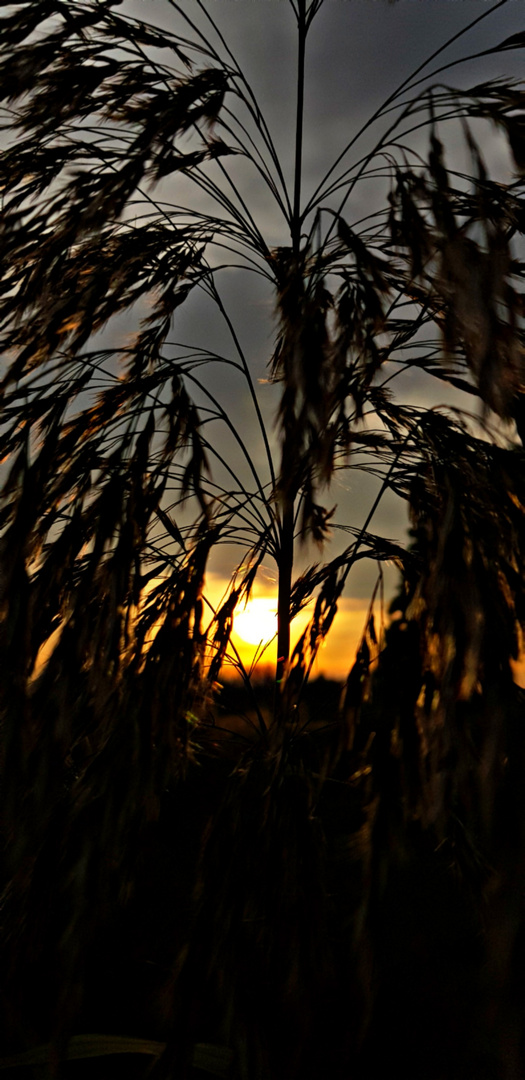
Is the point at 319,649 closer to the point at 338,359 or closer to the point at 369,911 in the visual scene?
the point at 369,911

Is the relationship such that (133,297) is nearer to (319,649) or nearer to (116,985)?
A: (319,649)

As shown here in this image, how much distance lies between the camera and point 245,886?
5.42 feet

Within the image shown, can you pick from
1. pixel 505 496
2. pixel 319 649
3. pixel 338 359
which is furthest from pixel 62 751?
pixel 505 496

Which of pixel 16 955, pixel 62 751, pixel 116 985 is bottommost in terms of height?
pixel 116 985

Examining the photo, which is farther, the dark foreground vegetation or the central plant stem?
the central plant stem

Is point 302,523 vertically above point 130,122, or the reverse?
point 130,122

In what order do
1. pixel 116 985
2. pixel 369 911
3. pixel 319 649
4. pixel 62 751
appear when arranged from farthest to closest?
pixel 116 985 < pixel 319 649 < pixel 62 751 < pixel 369 911

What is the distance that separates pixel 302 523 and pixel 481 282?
53 centimetres

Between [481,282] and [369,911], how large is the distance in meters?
1.12

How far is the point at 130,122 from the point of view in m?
1.96

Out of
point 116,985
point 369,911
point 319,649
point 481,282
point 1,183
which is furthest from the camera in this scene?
point 116,985

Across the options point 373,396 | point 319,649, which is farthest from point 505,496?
point 373,396

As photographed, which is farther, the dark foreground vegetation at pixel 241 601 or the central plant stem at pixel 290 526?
the central plant stem at pixel 290 526

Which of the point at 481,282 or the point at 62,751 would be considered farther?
the point at 62,751
